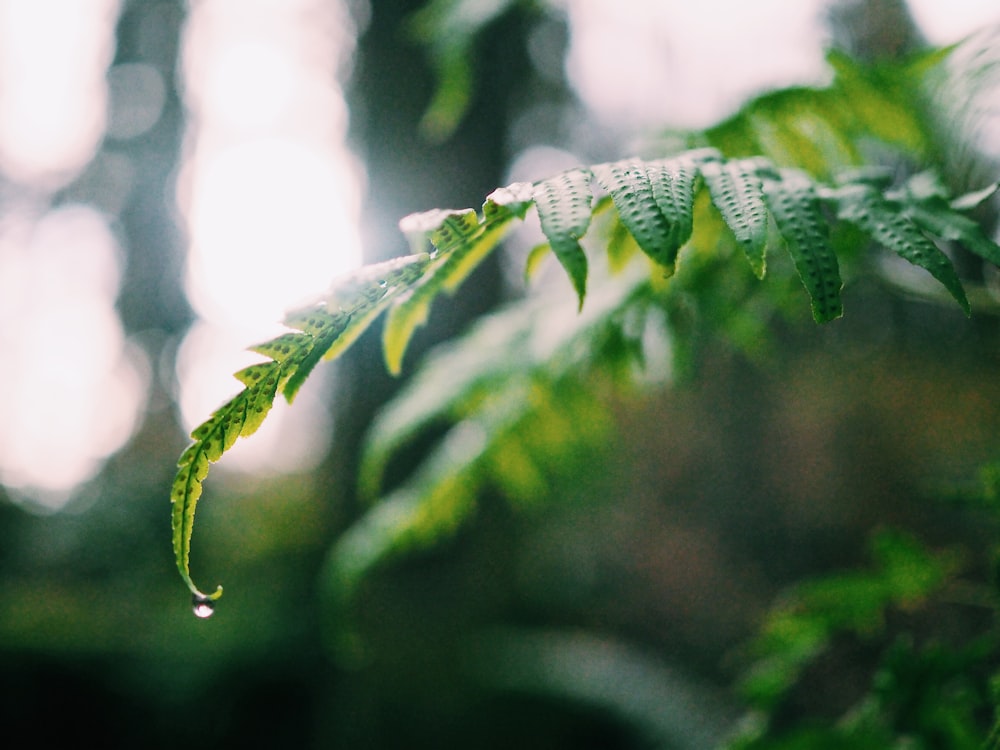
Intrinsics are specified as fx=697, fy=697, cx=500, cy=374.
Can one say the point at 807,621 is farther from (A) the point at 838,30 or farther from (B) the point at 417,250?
(A) the point at 838,30

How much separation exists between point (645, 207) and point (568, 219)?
44 mm

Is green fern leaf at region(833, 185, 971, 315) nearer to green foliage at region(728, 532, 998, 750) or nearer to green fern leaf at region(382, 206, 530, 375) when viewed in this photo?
green fern leaf at region(382, 206, 530, 375)

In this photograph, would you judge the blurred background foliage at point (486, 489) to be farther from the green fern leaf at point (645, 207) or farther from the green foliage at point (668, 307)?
the green fern leaf at point (645, 207)

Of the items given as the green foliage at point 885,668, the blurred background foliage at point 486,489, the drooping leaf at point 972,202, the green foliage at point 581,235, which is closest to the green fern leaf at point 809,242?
the green foliage at point 581,235

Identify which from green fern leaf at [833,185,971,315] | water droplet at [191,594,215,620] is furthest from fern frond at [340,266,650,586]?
water droplet at [191,594,215,620]

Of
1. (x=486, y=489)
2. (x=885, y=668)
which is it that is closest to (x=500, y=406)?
(x=885, y=668)

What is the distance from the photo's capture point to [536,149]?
360cm

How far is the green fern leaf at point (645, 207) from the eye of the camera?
335 mm

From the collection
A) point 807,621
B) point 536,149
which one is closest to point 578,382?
point 807,621

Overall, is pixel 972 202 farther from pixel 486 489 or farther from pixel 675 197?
pixel 486 489

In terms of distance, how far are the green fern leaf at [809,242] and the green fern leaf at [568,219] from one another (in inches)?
4.2

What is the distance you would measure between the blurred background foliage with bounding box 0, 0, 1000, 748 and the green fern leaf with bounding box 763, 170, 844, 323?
251 mm

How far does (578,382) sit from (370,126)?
1.72 meters

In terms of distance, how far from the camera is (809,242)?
0.37 metres
